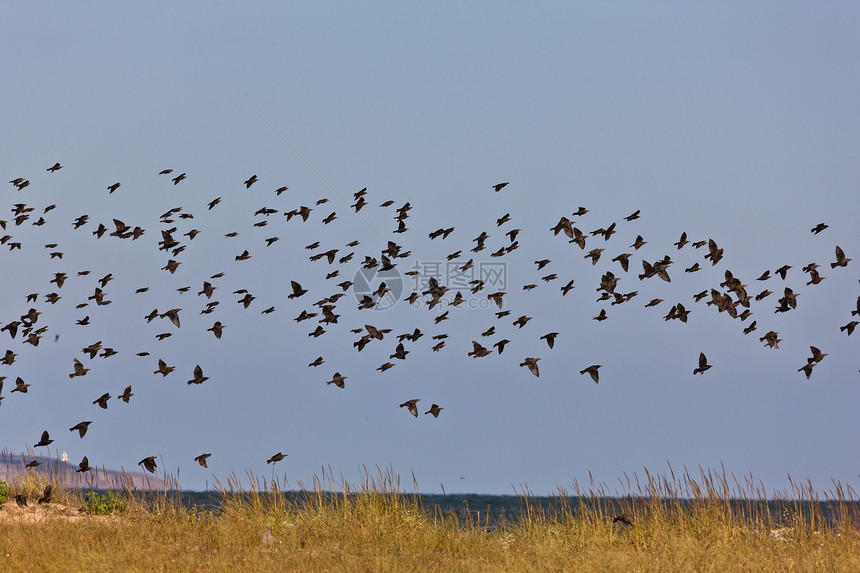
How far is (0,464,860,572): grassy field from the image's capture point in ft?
44.8

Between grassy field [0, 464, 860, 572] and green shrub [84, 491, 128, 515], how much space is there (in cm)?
3

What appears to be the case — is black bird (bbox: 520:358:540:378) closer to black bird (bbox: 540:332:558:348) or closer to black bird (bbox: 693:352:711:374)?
black bird (bbox: 540:332:558:348)

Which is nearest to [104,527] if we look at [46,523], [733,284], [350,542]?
[46,523]

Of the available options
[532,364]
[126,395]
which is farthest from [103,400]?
[532,364]

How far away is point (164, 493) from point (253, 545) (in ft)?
12.4

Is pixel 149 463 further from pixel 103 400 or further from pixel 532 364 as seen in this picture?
pixel 532 364

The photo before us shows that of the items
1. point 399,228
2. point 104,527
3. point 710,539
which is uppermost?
point 399,228

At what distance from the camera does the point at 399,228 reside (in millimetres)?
20016

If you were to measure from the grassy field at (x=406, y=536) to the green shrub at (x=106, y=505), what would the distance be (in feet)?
0.08

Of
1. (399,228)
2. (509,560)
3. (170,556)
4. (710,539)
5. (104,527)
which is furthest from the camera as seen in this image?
(399,228)

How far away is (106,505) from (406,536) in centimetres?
767

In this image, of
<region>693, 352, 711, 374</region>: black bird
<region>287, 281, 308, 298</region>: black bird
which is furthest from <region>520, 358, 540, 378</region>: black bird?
<region>287, 281, 308, 298</region>: black bird

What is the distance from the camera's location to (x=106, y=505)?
19203 mm

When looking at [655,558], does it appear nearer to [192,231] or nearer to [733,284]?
[733,284]
